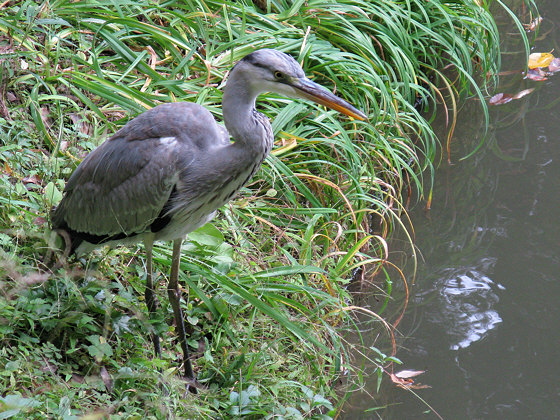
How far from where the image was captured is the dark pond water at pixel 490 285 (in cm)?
381

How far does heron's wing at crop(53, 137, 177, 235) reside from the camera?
3.16 m

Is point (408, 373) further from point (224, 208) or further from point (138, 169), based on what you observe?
point (138, 169)

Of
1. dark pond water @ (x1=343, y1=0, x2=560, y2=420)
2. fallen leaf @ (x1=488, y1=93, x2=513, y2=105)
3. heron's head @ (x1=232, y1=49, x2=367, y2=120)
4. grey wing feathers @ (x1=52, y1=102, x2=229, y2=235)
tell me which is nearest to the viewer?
heron's head @ (x1=232, y1=49, x2=367, y2=120)

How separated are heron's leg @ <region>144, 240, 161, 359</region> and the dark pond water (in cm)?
105

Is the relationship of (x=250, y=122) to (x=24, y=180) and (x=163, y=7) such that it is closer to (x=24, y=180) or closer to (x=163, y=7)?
(x=24, y=180)

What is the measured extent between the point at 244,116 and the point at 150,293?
1.05m

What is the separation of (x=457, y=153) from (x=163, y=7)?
7.74ft

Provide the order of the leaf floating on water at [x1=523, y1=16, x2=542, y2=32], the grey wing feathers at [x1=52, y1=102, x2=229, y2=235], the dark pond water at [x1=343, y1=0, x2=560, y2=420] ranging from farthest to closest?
the leaf floating on water at [x1=523, y1=16, x2=542, y2=32]
the dark pond water at [x1=343, y1=0, x2=560, y2=420]
the grey wing feathers at [x1=52, y1=102, x2=229, y2=235]

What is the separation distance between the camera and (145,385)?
3.22m

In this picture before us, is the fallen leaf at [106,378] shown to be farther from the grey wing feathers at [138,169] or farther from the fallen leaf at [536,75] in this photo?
the fallen leaf at [536,75]

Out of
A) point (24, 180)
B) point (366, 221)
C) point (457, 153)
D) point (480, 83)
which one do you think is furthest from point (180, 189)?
point (480, 83)

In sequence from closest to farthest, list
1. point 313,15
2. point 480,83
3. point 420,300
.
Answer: point 420,300
point 313,15
point 480,83

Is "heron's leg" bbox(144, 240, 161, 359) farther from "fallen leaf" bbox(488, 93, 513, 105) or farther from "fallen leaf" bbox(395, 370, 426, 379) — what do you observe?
"fallen leaf" bbox(488, 93, 513, 105)

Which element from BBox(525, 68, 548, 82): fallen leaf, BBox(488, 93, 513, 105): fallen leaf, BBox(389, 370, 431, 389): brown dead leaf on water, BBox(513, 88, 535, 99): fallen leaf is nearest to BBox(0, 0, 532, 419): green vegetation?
BBox(389, 370, 431, 389): brown dead leaf on water
